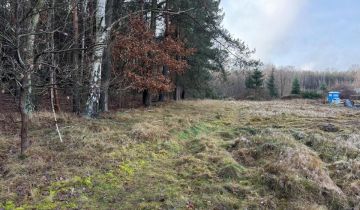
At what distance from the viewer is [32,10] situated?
5.38 metres

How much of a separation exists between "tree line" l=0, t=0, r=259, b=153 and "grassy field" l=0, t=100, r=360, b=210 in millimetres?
903

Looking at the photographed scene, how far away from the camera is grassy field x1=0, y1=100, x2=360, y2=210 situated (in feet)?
16.4

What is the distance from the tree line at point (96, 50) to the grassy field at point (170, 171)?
2.96 feet

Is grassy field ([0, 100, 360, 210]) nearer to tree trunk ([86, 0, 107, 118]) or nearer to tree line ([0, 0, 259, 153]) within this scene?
tree line ([0, 0, 259, 153])

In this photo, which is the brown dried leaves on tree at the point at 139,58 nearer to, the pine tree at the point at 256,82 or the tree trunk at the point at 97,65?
the tree trunk at the point at 97,65

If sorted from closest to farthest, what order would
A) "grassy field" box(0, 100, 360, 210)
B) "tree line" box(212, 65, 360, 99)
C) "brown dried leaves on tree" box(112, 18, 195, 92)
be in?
"grassy field" box(0, 100, 360, 210)
"brown dried leaves on tree" box(112, 18, 195, 92)
"tree line" box(212, 65, 360, 99)

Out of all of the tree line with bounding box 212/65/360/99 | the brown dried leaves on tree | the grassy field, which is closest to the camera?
the grassy field

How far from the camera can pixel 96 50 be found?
764 cm

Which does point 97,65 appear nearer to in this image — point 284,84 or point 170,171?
point 170,171

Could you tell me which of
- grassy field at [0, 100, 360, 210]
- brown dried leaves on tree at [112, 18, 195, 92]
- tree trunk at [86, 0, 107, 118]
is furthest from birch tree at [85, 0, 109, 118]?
brown dried leaves on tree at [112, 18, 195, 92]

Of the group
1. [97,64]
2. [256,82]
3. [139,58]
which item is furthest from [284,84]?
[97,64]

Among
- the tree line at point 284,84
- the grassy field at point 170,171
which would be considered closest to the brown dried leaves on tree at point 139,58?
the grassy field at point 170,171

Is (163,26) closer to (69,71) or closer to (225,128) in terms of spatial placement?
(225,128)

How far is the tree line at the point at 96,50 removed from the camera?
19.0 feet
